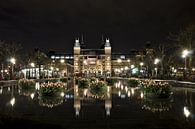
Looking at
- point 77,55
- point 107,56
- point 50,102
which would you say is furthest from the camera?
point 77,55

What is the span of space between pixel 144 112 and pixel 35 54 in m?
71.3

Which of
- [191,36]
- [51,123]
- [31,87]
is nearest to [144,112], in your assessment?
[51,123]

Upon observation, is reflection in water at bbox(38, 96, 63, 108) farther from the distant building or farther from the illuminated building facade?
the illuminated building facade

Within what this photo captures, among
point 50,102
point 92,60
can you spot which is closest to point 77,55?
point 92,60

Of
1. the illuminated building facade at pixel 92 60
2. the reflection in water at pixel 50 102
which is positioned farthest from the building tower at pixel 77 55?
the reflection in water at pixel 50 102

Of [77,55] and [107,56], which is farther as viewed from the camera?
[77,55]

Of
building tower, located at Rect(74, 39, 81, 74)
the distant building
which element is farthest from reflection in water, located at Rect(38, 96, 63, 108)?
building tower, located at Rect(74, 39, 81, 74)

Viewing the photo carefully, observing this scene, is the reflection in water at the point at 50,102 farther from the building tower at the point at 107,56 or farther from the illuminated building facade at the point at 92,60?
the building tower at the point at 107,56

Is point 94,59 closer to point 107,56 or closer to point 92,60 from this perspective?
point 92,60

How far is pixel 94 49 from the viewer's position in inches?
7436

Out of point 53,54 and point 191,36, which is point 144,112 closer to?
point 191,36

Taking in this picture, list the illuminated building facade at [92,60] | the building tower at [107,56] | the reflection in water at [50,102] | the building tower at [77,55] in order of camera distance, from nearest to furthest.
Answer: the reflection in water at [50,102], the building tower at [107,56], the illuminated building facade at [92,60], the building tower at [77,55]

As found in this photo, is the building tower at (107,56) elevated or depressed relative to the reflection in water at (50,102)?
elevated

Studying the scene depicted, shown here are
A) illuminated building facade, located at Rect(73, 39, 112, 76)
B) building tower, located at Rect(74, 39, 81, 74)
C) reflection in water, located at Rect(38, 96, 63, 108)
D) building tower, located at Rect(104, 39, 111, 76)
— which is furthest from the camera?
building tower, located at Rect(74, 39, 81, 74)
